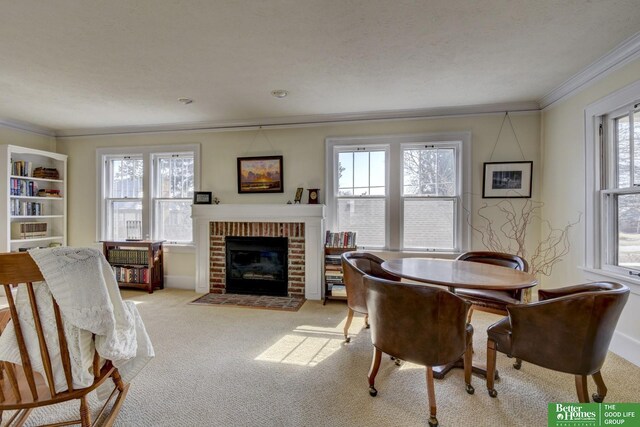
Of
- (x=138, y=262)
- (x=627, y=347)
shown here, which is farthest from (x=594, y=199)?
(x=138, y=262)

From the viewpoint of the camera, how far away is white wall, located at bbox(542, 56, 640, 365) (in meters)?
2.36

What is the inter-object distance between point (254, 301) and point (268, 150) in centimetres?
203

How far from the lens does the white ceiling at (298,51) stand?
1.87 meters

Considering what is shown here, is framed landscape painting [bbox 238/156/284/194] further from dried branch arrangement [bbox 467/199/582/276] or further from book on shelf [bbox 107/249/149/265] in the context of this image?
dried branch arrangement [bbox 467/199/582/276]

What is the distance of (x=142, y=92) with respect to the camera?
3.17 meters

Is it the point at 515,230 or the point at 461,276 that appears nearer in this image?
the point at 461,276

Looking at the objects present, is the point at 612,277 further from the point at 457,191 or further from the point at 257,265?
the point at 257,265

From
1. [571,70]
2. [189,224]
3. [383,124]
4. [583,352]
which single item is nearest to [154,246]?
[189,224]

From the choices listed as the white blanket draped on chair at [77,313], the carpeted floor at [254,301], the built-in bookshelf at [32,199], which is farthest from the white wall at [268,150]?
the white blanket draped on chair at [77,313]

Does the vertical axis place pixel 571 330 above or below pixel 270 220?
below

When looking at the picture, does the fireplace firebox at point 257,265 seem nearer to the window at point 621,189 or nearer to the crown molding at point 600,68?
the window at point 621,189

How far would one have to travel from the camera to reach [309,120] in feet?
13.2

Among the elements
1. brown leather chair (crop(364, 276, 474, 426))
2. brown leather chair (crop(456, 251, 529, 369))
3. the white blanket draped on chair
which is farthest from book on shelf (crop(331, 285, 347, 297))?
the white blanket draped on chair

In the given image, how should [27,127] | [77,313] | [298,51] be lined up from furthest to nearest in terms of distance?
[27,127]
[298,51]
[77,313]
